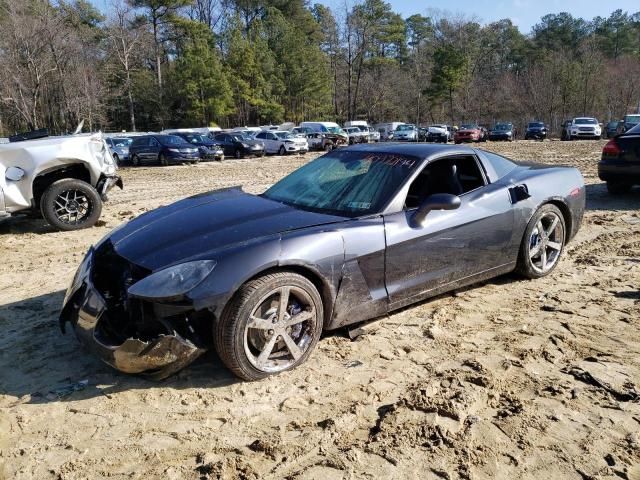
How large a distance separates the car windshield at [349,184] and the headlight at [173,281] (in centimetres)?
110

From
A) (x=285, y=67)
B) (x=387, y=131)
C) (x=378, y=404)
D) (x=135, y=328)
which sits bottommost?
(x=378, y=404)

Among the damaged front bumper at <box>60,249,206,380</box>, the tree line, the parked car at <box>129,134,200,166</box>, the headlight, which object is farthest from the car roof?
the tree line

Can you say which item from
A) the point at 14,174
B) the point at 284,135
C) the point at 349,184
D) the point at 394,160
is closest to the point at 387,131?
the point at 284,135

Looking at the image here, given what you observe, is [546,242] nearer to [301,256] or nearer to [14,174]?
[301,256]

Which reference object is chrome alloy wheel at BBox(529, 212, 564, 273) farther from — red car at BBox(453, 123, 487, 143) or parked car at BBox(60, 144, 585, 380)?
red car at BBox(453, 123, 487, 143)

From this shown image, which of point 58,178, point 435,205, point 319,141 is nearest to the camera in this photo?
point 435,205

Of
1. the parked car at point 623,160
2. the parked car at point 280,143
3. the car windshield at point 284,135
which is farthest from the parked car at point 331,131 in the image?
the parked car at point 623,160

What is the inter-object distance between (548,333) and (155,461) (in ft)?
9.18

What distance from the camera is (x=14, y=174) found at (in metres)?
6.98

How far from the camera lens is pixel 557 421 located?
273 cm

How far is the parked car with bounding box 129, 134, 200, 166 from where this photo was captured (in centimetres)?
2188

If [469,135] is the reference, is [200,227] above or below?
below

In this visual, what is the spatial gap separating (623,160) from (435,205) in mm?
6513

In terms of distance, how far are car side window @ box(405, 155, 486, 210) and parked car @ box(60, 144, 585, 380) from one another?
12mm
